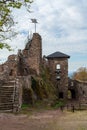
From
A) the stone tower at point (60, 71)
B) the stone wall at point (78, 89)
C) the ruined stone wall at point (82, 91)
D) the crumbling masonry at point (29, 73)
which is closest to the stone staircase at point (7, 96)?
the crumbling masonry at point (29, 73)

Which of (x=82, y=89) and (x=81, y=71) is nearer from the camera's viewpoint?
(x=82, y=89)

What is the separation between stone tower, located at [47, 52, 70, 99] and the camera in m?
70.2

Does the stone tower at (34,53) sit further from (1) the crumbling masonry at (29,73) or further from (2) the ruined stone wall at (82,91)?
(2) the ruined stone wall at (82,91)

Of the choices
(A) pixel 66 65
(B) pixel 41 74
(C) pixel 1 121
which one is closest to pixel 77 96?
(A) pixel 66 65

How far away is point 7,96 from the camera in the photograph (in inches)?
1355

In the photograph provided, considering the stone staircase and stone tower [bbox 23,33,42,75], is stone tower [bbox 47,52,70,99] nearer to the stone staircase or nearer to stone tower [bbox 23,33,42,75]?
stone tower [bbox 23,33,42,75]

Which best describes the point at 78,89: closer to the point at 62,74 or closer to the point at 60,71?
the point at 62,74

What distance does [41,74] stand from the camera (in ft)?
188

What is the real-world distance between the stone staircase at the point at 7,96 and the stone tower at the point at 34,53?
697 inches

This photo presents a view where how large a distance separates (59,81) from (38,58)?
1569cm

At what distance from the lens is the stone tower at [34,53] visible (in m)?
55.5

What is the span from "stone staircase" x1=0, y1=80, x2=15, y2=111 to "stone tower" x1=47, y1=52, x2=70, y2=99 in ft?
108

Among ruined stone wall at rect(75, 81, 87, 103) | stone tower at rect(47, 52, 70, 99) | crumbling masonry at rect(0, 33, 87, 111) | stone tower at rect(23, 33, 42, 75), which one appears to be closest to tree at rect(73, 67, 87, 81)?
ruined stone wall at rect(75, 81, 87, 103)

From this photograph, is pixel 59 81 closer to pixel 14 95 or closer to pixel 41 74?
pixel 41 74
